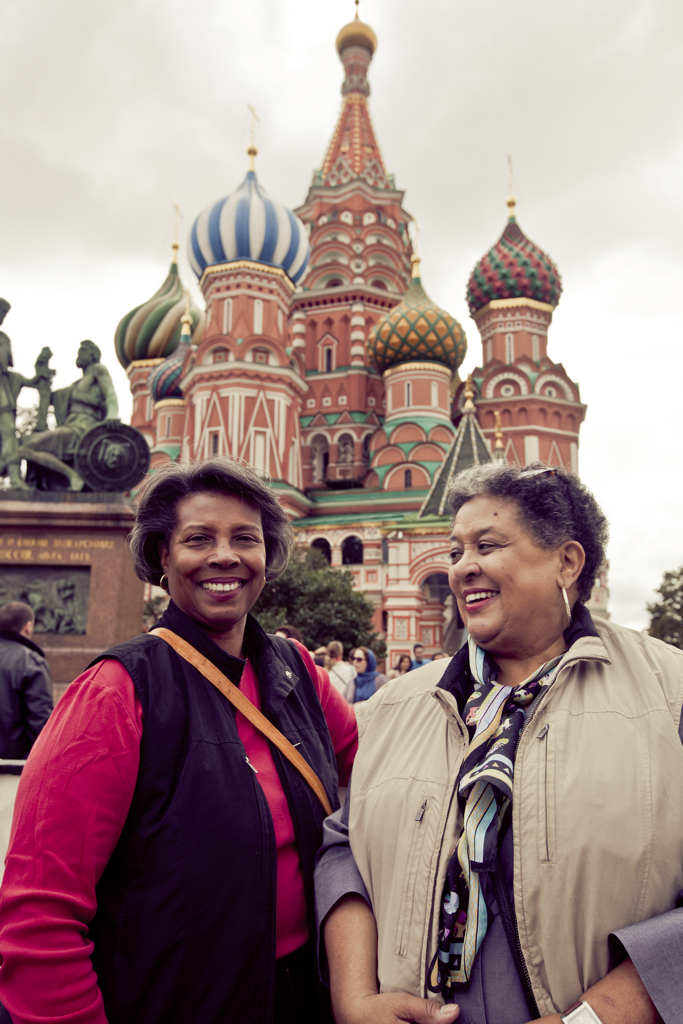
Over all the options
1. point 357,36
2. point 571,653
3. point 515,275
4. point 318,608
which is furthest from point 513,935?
point 357,36

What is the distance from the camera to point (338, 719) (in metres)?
2.44

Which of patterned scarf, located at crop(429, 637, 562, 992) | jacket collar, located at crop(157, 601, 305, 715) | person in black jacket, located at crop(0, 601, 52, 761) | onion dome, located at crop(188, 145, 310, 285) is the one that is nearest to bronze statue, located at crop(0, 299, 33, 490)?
person in black jacket, located at crop(0, 601, 52, 761)

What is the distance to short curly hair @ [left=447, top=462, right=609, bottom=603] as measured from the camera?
6.32ft

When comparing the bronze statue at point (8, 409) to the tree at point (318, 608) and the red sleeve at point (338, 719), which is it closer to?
the red sleeve at point (338, 719)

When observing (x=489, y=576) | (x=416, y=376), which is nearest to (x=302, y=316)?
(x=416, y=376)

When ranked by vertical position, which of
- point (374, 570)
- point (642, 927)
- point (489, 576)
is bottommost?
point (642, 927)

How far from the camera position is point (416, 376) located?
27734 mm

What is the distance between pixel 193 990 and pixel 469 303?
3270 cm

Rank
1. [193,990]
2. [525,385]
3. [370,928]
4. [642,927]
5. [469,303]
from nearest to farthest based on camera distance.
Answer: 1. [642,927]
2. [193,990]
3. [370,928]
4. [525,385]
5. [469,303]

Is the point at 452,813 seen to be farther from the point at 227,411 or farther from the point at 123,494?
the point at 227,411

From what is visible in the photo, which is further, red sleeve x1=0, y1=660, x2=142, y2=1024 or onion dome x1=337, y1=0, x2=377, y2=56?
onion dome x1=337, y1=0, x2=377, y2=56

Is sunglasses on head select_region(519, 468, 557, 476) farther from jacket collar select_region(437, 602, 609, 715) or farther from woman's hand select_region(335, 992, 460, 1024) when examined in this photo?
woman's hand select_region(335, 992, 460, 1024)

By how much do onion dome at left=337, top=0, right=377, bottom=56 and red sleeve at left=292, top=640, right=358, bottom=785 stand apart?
43381 millimetres

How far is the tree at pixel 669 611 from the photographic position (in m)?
30.8
